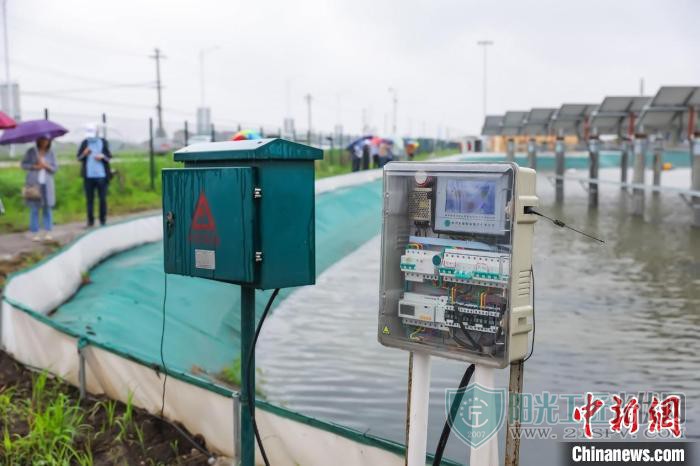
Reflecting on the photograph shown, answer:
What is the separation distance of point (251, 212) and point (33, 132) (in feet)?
33.8

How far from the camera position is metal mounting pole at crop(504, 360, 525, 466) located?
3.91m

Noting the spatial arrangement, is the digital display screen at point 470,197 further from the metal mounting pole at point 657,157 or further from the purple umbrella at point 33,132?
the metal mounting pole at point 657,157

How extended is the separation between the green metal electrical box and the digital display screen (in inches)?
27.7

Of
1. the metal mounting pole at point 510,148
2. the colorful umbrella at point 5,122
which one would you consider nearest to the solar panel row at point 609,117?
the metal mounting pole at point 510,148

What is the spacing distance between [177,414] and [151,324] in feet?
10.6

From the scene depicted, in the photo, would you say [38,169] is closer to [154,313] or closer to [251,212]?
[154,313]

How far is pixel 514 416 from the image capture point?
3.92 metres

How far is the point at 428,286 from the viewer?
4199 millimetres

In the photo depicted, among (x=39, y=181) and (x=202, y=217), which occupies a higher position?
(x=202, y=217)

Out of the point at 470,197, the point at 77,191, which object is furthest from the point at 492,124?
the point at 470,197

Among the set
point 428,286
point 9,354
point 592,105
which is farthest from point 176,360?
point 592,105

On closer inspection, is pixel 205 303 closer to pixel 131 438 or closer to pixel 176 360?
pixel 176 360

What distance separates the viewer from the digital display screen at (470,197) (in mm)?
3938

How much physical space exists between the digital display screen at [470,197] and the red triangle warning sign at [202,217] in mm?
1191
